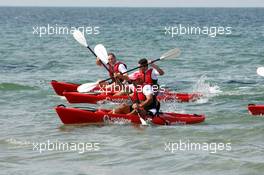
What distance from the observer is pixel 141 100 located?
12.9 meters

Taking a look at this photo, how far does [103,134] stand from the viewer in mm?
12555

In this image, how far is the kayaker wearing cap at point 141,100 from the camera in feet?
41.7

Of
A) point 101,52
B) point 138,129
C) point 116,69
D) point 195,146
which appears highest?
point 101,52

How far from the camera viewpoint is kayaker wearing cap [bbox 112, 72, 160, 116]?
12.7 meters

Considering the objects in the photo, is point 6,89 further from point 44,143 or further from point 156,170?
point 156,170

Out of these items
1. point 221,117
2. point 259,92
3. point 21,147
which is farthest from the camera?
point 259,92

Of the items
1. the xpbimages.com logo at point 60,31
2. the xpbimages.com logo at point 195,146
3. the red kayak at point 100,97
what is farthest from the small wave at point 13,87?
the xpbimages.com logo at point 60,31

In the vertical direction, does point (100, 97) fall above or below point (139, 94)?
below

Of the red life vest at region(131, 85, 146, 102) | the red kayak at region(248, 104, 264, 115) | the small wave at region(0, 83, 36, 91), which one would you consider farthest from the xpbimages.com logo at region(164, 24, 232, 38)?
the red life vest at region(131, 85, 146, 102)

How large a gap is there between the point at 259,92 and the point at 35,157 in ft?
29.1

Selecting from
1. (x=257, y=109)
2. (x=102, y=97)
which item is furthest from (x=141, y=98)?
(x=102, y=97)

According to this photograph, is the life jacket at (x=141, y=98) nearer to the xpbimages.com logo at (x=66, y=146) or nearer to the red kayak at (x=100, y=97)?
the xpbimages.com logo at (x=66, y=146)

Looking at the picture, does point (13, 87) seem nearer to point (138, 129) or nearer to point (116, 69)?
point (116, 69)

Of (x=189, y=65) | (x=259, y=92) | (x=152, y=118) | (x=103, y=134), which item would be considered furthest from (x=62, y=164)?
(x=189, y=65)
